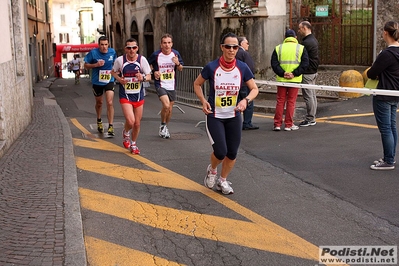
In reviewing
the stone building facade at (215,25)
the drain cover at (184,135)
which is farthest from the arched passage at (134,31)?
the drain cover at (184,135)

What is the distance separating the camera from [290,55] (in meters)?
11.6

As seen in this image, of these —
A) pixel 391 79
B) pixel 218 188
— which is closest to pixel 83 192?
pixel 218 188

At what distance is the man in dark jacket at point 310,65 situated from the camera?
12.0 m

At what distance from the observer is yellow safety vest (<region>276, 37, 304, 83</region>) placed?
1161 centimetres

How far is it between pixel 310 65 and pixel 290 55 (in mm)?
714

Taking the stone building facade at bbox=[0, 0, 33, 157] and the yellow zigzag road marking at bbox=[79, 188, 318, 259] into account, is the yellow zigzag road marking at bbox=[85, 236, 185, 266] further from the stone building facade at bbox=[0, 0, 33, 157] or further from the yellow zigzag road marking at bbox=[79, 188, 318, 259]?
Result: the stone building facade at bbox=[0, 0, 33, 157]

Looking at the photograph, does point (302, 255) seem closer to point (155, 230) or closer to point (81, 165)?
point (155, 230)

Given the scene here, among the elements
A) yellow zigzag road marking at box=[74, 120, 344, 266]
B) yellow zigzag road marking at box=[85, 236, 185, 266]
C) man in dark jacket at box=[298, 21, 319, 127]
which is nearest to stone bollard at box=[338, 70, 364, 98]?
man in dark jacket at box=[298, 21, 319, 127]

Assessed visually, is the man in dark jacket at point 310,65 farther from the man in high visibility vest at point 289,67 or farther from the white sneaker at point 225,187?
the white sneaker at point 225,187

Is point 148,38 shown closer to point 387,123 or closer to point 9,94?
point 9,94

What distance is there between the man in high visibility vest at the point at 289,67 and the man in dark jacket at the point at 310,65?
32 centimetres

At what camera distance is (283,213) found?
20.5ft

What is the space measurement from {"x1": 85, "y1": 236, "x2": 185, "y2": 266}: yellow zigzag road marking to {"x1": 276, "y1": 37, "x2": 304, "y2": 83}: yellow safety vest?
7148 millimetres

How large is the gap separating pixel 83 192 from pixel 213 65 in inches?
87.9
